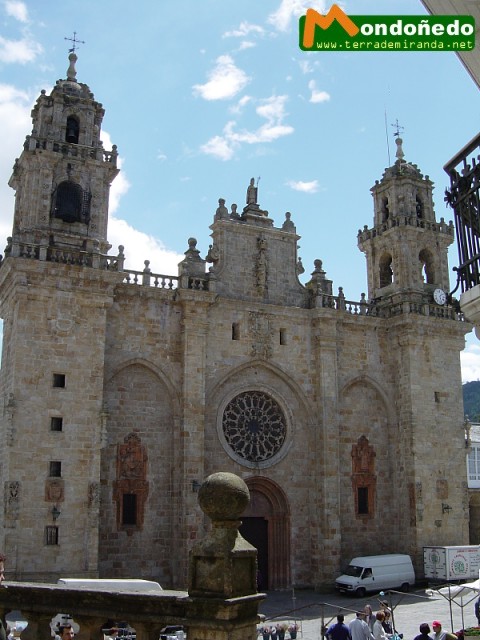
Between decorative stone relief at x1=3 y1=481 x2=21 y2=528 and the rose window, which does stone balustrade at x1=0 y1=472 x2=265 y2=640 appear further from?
the rose window

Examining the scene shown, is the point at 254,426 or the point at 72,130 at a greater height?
the point at 72,130

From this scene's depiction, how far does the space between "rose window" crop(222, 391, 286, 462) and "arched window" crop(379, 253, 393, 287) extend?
9731 millimetres

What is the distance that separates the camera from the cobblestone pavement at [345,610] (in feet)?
70.1

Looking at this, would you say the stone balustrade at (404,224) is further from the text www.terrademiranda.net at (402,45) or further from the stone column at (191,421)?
the text www.terrademiranda.net at (402,45)

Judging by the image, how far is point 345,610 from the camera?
22.9m

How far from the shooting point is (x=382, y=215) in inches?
1417

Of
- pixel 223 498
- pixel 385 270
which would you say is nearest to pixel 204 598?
pixel 223 498

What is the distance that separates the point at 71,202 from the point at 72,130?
322cm

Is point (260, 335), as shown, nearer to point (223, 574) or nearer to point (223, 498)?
point (223, 498)

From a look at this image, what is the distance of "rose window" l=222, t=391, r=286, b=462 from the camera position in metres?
28.6

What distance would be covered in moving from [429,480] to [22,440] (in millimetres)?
17431

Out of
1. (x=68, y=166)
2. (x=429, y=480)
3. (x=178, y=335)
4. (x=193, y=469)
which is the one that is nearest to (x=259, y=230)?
(x=178, y=335)

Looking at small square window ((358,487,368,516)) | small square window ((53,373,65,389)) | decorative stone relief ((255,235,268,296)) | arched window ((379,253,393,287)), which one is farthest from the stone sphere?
arched window ((379,253,393,287))

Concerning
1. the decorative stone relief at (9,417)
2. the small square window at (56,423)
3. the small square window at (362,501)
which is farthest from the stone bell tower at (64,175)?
the small square window at (362,501)
